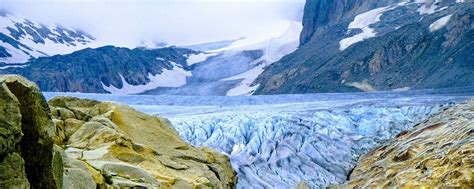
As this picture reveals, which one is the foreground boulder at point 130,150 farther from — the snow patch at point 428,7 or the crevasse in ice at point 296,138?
the snow patch at point 428,7

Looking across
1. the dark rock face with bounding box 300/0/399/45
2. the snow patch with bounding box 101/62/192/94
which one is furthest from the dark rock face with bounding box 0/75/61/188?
the snow patch with bounding box 101/62/192/94

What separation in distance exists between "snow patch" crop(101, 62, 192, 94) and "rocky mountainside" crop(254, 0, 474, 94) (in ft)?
207

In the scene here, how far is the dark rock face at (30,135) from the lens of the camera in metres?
4.77

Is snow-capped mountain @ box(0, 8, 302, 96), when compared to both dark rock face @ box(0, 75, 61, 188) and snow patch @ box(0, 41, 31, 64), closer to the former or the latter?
snow patch @ box(0, 41, 31, 64)

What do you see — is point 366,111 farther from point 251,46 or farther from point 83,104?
point 251,46

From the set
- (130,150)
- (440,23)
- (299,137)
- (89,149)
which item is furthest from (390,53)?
(89,149)

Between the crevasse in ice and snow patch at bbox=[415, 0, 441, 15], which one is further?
snow patch at bbox=[415, 0, 441, 15]

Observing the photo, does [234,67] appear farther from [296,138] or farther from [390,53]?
[296,138]

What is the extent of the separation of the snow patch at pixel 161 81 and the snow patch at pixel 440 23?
105654mm

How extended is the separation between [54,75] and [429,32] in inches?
3825

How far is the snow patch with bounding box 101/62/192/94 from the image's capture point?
524ft

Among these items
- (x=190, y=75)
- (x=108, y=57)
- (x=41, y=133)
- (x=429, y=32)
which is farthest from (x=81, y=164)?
(x=190, y=75)

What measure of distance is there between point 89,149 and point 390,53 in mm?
68666

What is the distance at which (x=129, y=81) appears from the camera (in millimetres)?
167250
